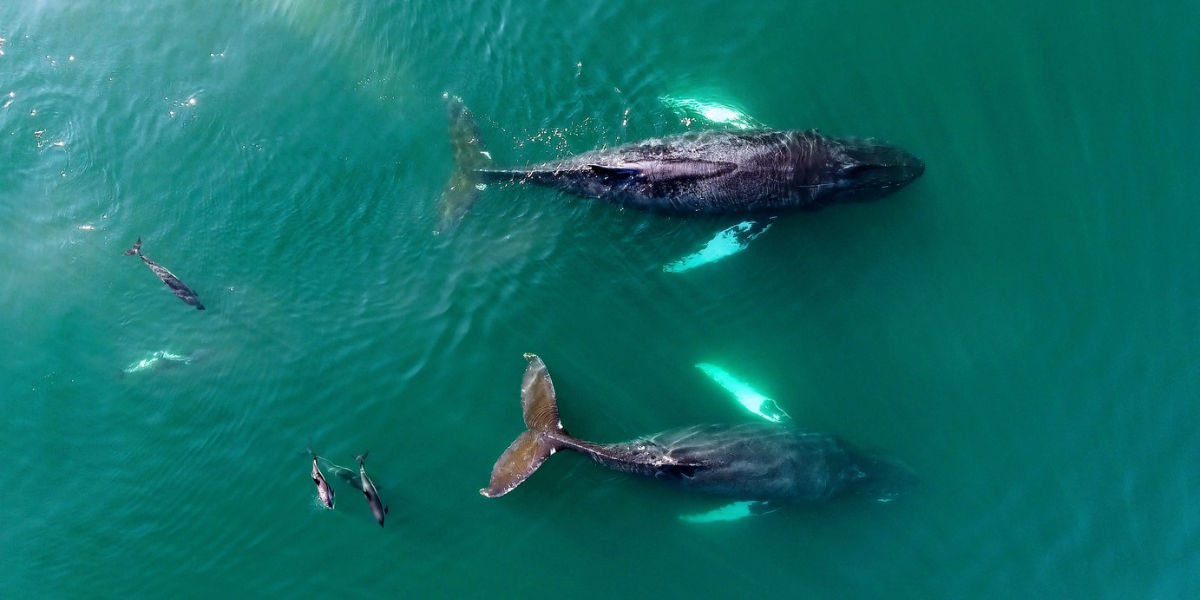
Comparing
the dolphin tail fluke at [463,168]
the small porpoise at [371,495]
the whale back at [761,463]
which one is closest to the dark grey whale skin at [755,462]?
the whale back at [761,463]

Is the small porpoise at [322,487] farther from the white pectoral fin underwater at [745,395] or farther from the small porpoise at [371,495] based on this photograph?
the white pectoral fin underwater at [745,395]

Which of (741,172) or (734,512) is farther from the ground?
(741,172)

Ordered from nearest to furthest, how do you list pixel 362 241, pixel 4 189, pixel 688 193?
pixel 688 193 < pixel 362 241 < pixel 4 189

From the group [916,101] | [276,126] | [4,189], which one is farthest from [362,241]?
[916,101]

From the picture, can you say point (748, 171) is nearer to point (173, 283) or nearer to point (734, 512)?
point (734, 512)

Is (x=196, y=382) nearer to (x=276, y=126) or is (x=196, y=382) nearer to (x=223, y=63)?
(x=276, y=126)

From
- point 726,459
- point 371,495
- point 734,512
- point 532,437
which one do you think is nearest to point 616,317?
point 532,437
